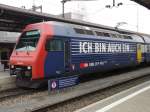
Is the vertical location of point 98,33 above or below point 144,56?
above

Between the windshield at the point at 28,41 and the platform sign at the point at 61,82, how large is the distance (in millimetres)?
1901

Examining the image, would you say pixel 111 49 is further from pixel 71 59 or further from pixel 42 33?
pixel 42 33

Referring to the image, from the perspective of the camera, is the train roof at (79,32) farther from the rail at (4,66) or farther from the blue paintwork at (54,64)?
the rail at (4,66)

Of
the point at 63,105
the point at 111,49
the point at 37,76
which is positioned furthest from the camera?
the point at 111,49

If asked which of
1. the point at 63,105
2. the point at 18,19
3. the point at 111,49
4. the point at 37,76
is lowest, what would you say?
the point at 63,105

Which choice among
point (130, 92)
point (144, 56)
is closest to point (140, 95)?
point (130, 92)

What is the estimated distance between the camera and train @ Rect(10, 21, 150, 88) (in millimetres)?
13008

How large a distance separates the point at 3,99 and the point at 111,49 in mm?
9439

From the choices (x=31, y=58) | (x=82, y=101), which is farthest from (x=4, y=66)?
(x=82, y=101)

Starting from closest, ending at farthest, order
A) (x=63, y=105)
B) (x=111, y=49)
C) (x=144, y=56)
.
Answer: (x=63, y=105) < (x=111, y=49) < (x=144, y=56)

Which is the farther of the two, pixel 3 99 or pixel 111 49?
pixel 111 49

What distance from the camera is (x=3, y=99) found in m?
11.4

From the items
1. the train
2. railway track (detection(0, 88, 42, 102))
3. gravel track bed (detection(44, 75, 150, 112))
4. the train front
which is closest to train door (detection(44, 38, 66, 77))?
the train

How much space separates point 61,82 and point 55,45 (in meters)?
1.84
